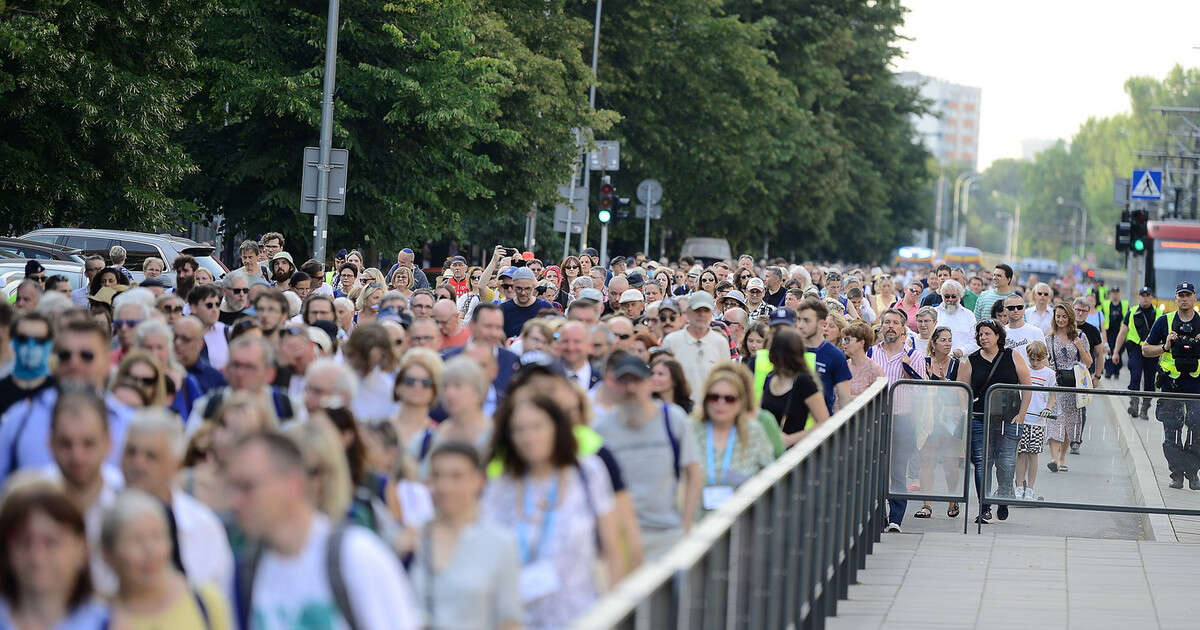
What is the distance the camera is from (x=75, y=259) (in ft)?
73.0

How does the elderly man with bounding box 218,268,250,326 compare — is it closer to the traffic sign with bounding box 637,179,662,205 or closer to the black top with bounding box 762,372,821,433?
the black top with bounding box 762,372,821,433

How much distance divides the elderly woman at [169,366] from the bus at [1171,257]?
32253 millimetres

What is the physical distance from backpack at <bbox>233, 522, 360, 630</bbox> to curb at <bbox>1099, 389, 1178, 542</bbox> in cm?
1010

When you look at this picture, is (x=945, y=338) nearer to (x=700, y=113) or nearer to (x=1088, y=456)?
(x=1088, y=456)

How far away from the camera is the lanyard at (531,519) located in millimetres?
5926

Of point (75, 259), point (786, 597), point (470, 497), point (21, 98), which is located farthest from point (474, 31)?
point (470, 497)

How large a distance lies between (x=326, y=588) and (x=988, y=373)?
10.4 meters

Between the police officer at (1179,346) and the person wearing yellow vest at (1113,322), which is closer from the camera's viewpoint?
the police officer at (1179,346)

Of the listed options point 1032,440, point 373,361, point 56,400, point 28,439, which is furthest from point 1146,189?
point 56,400

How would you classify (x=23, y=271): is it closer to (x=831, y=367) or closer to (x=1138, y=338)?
(x=831, y=367)

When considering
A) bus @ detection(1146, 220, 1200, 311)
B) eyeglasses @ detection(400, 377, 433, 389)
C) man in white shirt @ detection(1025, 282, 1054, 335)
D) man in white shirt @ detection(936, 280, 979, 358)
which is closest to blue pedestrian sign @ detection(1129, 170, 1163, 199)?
bus @ detection(1146, 220, 1200, 311)

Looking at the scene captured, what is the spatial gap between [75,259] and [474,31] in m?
10.5

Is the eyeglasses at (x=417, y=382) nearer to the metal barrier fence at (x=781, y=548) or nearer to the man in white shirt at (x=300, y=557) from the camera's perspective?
the metal barrier fence at (x=781, y=548)

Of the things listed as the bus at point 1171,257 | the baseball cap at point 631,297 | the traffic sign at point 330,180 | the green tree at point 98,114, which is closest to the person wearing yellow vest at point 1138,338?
the traffic sign at point 330,180
